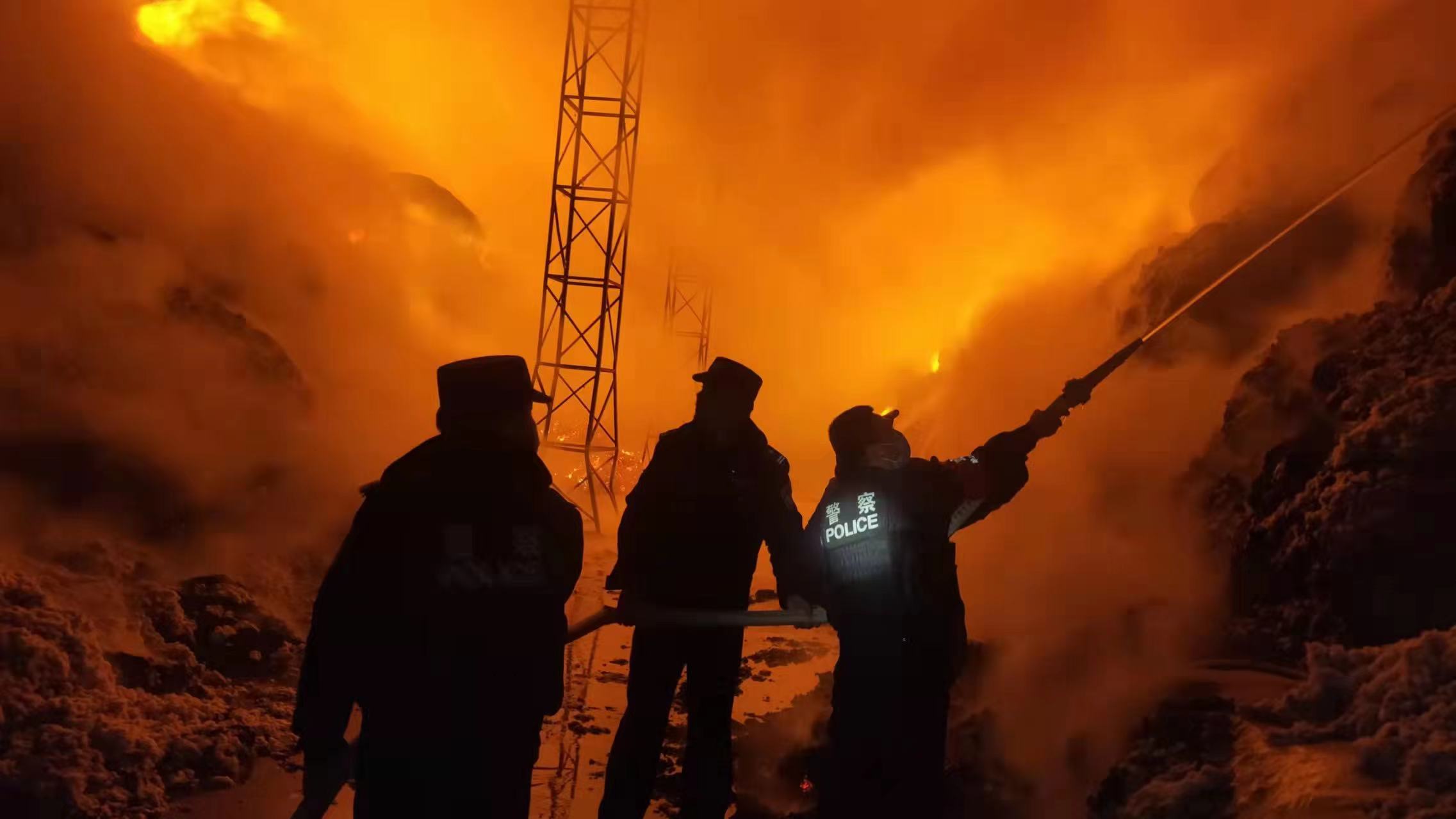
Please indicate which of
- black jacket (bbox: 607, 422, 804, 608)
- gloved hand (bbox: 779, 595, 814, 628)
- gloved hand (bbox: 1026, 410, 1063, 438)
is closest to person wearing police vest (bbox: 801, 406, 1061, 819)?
gloved hand (bbox: 779, 595, 814, 628)

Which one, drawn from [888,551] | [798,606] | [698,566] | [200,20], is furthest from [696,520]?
[200,20]

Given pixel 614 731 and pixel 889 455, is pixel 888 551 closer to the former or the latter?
pixel 889 455

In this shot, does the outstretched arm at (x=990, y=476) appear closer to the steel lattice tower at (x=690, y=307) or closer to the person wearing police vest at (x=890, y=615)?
the person wearing police vest at (x=890, y=615)

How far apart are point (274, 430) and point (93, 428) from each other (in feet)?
5.41

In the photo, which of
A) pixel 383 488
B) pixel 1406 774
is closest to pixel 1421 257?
pixel 1406 774

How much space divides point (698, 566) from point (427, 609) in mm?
1323

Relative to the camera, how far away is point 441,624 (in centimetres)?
207

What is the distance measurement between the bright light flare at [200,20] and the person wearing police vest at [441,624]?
10.6m

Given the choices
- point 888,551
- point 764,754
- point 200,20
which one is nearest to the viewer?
point 888,551

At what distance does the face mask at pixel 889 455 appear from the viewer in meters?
3.01

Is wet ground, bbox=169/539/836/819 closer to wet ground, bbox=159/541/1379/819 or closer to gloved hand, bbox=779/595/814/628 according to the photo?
wet ground, bbox=159/541/1379/819

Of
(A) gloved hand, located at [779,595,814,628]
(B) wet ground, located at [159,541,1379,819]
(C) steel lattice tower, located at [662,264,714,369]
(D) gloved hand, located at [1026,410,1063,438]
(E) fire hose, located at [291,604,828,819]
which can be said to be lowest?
(B) wet ground, located at [159,541,1379,819]

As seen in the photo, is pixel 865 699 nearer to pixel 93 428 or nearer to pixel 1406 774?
pixel 1406 774

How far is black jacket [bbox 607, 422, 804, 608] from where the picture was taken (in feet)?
10.7
